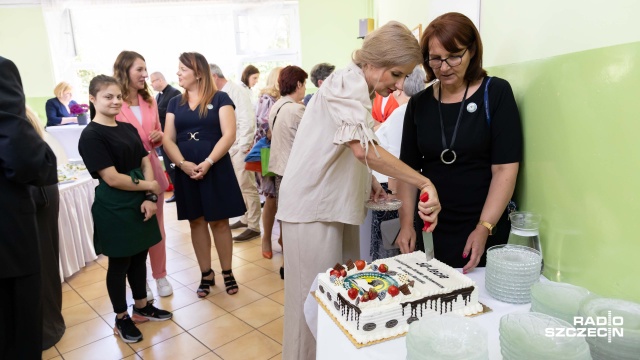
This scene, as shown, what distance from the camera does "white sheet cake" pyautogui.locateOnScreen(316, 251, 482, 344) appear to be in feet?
3.08

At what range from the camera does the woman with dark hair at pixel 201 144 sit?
246 cm

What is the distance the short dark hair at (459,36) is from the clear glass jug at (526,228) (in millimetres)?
453

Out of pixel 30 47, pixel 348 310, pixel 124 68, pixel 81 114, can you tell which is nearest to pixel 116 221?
pixel 124 68

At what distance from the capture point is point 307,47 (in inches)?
252

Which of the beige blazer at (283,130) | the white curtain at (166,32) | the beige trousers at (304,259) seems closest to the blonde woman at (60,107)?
the white curtain at (166,32)

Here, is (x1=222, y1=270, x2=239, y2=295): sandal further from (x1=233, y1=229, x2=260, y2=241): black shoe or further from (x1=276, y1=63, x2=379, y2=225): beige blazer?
(x1=276, y1=63, x2=379, y2=225): beige blazer

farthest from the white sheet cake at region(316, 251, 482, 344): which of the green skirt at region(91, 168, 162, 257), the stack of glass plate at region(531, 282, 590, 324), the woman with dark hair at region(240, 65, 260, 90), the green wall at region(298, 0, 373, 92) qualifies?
the green wall at region(298, 0, 373, 92)

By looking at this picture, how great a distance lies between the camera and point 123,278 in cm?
219

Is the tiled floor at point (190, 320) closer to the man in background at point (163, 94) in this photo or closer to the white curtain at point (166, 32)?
the man in background at point (163, 94)

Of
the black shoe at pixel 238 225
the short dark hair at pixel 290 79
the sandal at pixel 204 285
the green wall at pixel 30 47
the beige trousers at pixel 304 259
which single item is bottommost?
the black shoe at pixel 238 225

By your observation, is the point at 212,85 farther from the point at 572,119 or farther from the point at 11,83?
the point at 572,119

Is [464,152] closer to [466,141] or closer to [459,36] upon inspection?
[466,141]

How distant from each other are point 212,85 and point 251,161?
83cm

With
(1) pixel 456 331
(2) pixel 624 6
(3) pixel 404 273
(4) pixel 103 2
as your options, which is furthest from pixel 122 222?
(4) pixel 103 2
